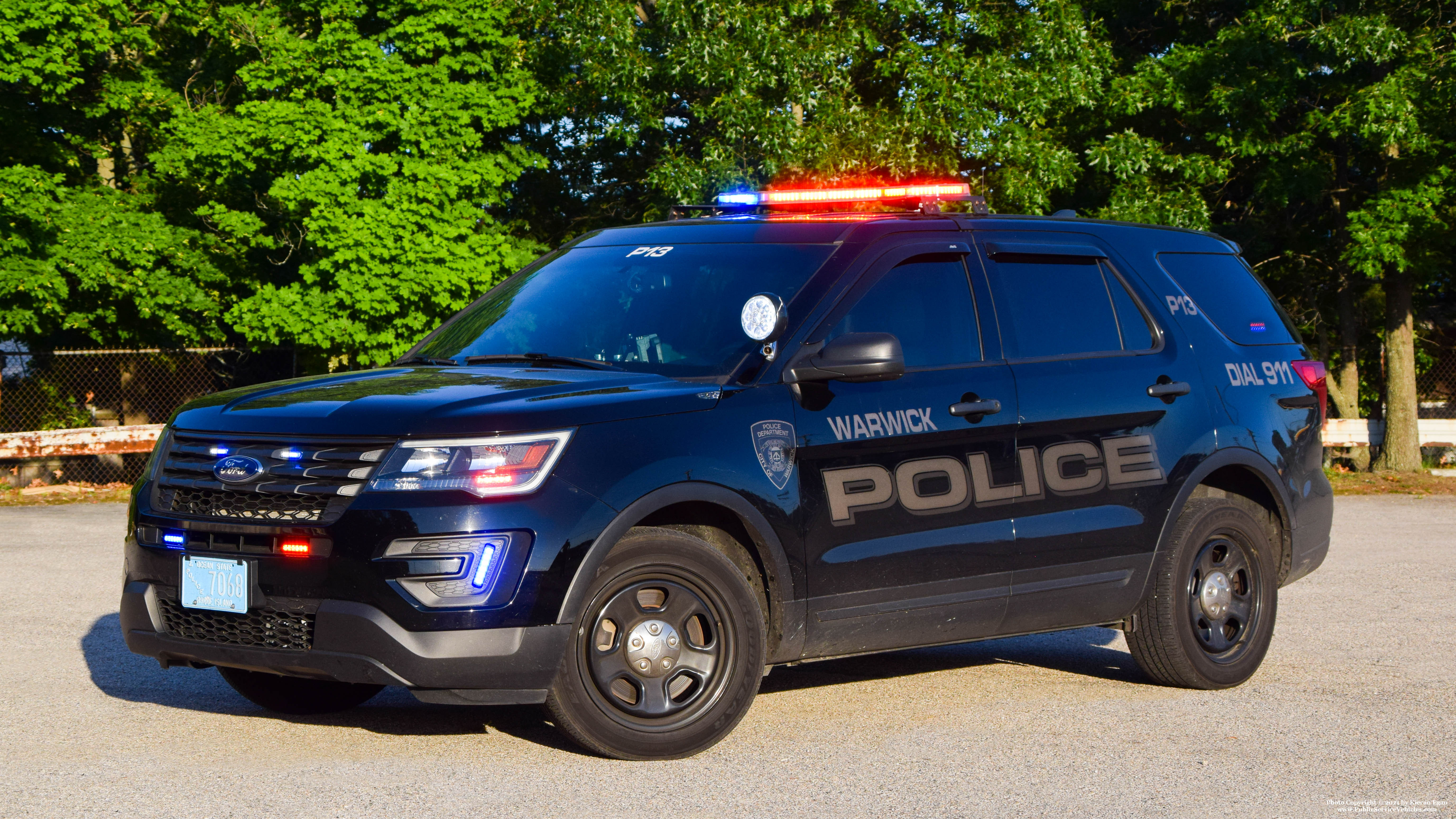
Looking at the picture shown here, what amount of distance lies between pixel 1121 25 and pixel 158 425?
1817cm

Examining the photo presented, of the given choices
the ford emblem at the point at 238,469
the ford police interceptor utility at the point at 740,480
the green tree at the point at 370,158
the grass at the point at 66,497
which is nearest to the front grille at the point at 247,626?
the ford police interceptor utility at the point at 740,480

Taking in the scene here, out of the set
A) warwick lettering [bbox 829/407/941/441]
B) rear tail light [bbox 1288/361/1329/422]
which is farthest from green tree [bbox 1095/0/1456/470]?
warwick lettering [bbox 829/407/941/441]

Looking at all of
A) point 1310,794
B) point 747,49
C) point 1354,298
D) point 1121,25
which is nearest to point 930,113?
point 747,49

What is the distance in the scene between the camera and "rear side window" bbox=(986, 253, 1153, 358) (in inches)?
249

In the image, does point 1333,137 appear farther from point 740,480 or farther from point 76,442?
point 740,480

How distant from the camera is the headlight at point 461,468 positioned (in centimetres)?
484

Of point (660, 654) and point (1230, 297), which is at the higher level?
point (1230, 297)

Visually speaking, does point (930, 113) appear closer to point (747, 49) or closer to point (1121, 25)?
point (747, 49)

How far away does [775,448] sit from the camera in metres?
5.45

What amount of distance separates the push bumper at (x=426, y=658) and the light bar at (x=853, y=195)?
251cm

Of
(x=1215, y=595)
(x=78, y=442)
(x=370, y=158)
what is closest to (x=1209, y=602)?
(x=1215, y=595)

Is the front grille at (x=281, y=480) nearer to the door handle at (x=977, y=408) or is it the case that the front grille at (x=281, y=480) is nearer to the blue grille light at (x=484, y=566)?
the blue grille light at (x=484, y=566)

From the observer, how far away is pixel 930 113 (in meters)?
22.3

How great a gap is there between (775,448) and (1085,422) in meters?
1.57
